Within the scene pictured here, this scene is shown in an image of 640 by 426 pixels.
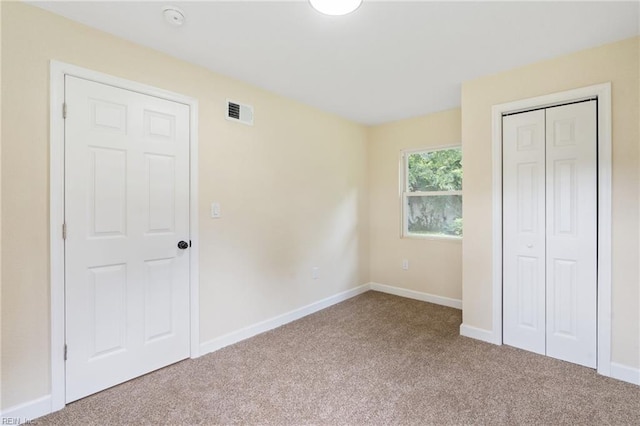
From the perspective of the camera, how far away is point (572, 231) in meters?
2.39

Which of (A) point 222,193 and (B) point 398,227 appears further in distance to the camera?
(B) point 398,227

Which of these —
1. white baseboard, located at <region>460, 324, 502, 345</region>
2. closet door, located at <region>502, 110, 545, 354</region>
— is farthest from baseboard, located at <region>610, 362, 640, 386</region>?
white baseboard, located at <region>460, 324, 502, 345</region>

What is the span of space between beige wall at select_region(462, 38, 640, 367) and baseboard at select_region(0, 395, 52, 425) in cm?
323

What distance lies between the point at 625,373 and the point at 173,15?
12.7 feet

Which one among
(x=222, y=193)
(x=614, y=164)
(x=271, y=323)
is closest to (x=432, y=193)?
(x=614, y=164)

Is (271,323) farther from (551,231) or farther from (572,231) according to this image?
(572,231)

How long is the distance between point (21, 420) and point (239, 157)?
2245 millimetres

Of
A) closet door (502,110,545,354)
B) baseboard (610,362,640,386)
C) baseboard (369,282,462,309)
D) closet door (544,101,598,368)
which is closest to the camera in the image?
baseboard (610,362,640,386)

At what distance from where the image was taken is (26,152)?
5.81 feet

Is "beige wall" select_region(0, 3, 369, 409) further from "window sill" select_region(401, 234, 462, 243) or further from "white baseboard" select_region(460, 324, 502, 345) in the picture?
"white baseboard" select_region(460, 324, 502, 345)

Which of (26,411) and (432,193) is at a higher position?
(432,193)

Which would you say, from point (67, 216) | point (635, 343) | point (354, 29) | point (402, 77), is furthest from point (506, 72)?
point (67, 216)

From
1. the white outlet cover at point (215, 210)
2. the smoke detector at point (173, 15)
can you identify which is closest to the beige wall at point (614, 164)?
the white outlet cover at point (215, 210)

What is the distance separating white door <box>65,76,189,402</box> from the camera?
1945 mm
